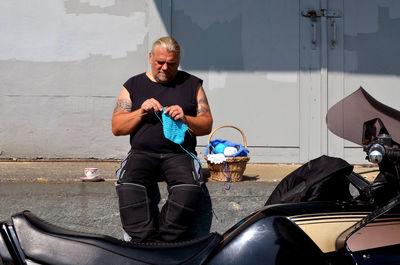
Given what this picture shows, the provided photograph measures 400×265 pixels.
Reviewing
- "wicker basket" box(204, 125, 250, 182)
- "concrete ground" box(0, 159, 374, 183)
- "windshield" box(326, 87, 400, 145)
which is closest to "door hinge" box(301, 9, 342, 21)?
"concrete ground" box(0, 159, 374, 183)

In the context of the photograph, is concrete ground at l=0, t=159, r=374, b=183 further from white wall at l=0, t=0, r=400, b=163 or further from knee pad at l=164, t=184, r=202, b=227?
knee pad at l=164, t=184, r=202, b=227

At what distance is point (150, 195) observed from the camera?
284 cm

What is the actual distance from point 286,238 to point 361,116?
0.51 metres

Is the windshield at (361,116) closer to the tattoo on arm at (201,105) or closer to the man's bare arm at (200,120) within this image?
the man's bare arm at (200,120)

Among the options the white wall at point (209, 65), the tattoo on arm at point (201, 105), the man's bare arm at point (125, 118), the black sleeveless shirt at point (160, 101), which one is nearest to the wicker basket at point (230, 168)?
the black sleeveless shirt at point (160, 101)

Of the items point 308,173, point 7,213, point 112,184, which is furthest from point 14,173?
point 308,173

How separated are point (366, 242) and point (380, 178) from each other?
36cm

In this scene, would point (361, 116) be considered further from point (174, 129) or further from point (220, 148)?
point (220, 148)

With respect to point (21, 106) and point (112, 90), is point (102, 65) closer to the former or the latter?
point (112, 90)

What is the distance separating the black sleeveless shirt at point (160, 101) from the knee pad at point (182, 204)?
1.14ft

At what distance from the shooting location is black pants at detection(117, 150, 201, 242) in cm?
253

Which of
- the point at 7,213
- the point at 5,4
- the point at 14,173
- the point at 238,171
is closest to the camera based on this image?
the point at 7,213

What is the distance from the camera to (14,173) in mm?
3623

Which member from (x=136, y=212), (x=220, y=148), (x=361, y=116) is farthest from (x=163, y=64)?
(x=361, y=116)
